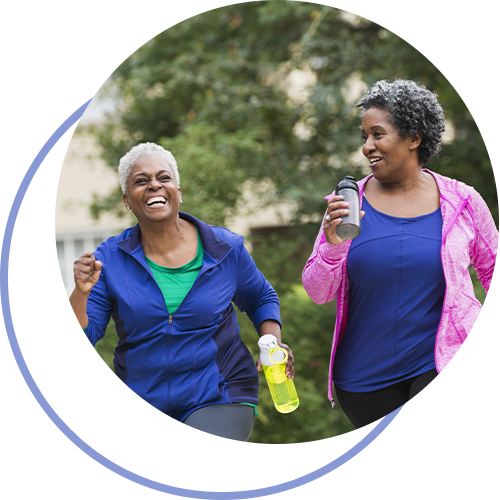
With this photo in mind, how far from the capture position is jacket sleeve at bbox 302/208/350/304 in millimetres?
2268

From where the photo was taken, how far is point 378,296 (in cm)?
236

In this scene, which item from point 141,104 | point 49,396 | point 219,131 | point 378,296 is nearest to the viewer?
point 378,296

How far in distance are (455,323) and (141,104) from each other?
5.63m

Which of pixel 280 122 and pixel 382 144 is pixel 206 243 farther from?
pixel 280 122

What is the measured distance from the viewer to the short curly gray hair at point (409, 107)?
7.68 feet

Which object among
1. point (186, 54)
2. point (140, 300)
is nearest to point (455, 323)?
point (140, 300)

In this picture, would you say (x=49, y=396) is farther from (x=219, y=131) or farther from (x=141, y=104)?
(x=141, y=104)

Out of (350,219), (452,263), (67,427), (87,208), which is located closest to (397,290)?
(452,263)

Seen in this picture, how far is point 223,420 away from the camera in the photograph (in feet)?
7.72

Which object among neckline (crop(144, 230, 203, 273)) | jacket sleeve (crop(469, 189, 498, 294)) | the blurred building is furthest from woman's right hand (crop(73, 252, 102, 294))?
the blurred building

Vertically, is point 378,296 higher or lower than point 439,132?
lower

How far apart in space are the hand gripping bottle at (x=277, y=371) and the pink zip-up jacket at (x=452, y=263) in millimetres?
244

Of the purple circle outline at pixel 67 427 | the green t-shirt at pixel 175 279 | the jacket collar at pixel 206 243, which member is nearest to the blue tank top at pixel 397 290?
the purple circle outline at pixel 67 427

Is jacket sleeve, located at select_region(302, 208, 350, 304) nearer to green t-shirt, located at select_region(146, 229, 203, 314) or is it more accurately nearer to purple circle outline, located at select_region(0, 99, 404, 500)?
green t-shirt, located at select_region(146, 229, 203, 314)
